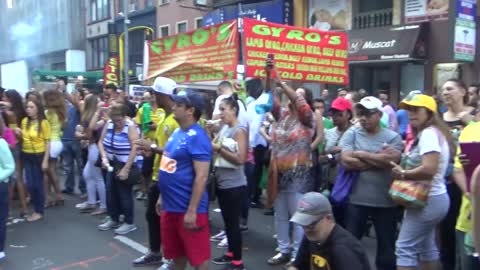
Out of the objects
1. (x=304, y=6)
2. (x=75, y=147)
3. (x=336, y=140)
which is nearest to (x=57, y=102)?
(x=75, y=147)

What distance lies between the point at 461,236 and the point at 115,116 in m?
4.14

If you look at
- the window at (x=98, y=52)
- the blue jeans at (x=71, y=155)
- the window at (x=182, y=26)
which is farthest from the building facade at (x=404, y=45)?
the window at (x=98, y=52)

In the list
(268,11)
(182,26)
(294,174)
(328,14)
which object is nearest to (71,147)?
(294,174)

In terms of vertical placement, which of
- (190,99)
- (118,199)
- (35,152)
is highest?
(190,99)

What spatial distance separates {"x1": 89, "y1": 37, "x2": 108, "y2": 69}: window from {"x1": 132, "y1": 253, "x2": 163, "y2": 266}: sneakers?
3249cm

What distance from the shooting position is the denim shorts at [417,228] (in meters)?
3.87

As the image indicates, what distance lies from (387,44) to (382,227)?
36.1ft

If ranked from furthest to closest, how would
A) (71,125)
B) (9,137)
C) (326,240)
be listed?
(71,125), (9,137), (326,240)

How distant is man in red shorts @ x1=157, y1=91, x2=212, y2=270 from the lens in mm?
3969

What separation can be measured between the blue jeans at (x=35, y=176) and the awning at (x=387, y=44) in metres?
10.0

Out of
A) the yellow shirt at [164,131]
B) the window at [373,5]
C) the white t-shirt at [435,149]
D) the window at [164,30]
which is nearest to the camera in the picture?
the white t-shirt at [435,149]

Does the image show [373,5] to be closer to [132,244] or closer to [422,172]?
[132,244]

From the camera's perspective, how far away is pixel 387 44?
47.1 ft

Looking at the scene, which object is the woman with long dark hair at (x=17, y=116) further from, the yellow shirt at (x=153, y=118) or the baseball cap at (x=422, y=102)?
the baseball cap at (x=422, y=102)
